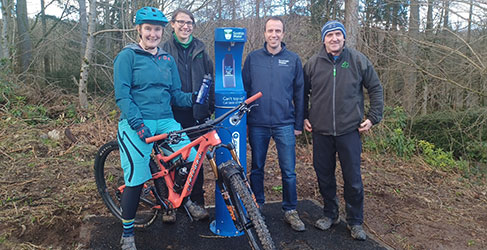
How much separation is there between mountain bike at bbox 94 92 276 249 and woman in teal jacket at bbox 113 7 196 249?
143 mm

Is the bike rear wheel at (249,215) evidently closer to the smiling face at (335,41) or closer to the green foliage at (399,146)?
the smiling face at (335,41)

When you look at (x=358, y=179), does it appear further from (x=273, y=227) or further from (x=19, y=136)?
(x=19, y=136)

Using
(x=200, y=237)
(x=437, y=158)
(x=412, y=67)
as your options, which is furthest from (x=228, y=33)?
(x=412, y=67)

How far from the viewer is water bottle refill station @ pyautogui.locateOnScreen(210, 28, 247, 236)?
300 cm

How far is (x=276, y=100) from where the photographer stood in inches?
124


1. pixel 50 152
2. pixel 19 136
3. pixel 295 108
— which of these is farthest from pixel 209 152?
pixel 19 136

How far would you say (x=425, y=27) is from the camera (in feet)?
24.5

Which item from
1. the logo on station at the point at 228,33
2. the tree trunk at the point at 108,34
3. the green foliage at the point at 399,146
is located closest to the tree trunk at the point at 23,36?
the tree trunk at the point at 108,34

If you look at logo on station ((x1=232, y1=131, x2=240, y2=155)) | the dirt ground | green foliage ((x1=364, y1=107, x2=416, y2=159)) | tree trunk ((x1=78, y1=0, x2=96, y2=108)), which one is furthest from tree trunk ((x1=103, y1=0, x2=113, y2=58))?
logo on station ((x1=232, y1=131, x2=240, y2=155))

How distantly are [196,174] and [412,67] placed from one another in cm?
639

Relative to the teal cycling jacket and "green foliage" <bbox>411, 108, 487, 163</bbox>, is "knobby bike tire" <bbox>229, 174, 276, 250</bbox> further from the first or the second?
"green foliage" <bbox>411, 108, 487, 163</bbox>

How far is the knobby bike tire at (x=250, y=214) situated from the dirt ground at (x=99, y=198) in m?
1.41

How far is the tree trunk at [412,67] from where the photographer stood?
7.38 meters

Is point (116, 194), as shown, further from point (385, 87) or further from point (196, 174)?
point (385, 87)
